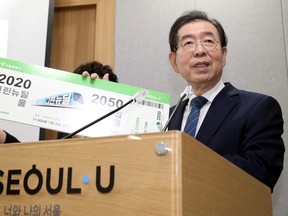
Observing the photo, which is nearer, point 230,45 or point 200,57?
point 200,57

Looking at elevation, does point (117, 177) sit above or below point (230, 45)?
below

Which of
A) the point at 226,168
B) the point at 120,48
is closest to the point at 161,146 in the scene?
the point at 226,168

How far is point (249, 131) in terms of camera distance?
4.23 ft

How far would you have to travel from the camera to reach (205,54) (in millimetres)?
1521

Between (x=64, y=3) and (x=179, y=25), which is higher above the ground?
(x=64, y=3)

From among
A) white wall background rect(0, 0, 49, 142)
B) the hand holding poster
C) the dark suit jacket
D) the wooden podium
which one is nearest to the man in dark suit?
the dark suit jacket

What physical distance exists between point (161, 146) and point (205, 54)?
93 centimetres

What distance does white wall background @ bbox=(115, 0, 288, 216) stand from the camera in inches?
83.4

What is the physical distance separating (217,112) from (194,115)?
93mm

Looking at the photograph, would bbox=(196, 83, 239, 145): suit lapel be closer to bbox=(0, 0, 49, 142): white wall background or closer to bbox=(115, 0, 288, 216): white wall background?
bbox=(115, 0, 288, 216): white wall background

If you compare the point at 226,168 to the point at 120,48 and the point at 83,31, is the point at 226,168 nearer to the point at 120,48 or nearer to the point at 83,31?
the point at 120,48

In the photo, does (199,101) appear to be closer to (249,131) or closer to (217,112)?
(217,112)

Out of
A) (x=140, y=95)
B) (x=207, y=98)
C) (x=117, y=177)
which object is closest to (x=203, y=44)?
(x=207, y=98)

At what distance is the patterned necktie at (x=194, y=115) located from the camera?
138 cm
